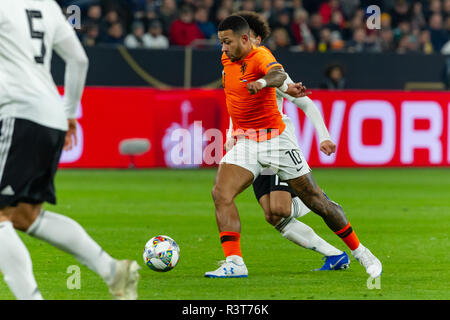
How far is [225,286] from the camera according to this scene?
6953 mm

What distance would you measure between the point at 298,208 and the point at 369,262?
97cm

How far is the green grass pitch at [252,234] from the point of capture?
686 centimetres

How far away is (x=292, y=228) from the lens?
26.3ft

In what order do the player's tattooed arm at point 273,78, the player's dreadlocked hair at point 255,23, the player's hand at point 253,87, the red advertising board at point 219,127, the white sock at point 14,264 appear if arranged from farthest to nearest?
1. the red advertising board at point 219,127
2. the player's dreadlocked hair at point 255,23
3. the player's tattooed arm at point 273,78
4. the player's hand at point 253,87
5. the white sock at point 14,264

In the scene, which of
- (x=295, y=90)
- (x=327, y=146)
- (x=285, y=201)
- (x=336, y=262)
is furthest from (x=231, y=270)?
(x=295, y=90)

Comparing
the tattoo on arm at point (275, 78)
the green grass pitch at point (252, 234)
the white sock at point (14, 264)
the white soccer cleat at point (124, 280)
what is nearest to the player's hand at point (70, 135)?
the white sock at point (14, 264)

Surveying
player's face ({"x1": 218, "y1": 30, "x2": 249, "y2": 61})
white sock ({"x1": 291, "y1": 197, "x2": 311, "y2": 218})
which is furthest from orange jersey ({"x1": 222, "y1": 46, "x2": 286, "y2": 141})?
white sock ({"x1": 291, "y1": 197, "x2": 311, "y2": 218})

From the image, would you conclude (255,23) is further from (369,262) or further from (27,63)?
(27,63)

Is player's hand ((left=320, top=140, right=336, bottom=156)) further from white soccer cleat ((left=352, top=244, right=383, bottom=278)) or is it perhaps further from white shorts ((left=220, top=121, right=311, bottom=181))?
white soccer cleat ((left=352, top=244, right=383, bottom=278))

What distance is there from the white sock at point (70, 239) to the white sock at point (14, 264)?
251 millimetres

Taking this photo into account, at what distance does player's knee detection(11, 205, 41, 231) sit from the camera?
5402 millimetres

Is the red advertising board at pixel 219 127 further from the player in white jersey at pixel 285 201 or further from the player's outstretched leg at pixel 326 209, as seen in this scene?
the player's outstretched leg at pixel 326 209

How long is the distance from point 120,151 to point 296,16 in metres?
5.86
